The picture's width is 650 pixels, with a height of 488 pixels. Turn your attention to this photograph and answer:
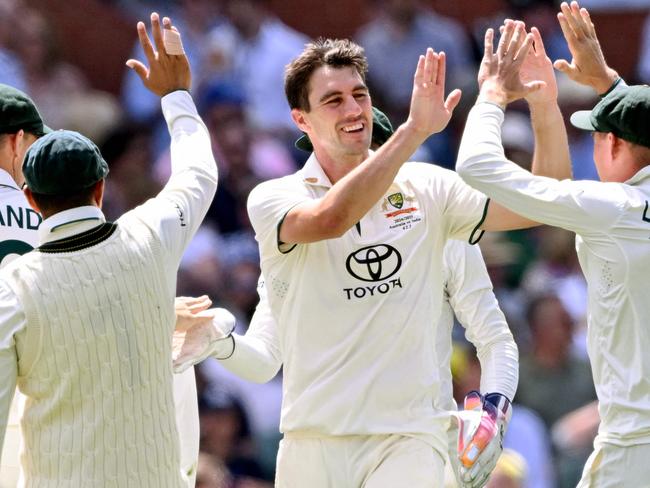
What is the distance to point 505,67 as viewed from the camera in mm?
5098

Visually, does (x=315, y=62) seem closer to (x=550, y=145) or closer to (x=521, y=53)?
(x=521, y=53)

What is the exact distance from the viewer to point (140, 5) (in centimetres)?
1085

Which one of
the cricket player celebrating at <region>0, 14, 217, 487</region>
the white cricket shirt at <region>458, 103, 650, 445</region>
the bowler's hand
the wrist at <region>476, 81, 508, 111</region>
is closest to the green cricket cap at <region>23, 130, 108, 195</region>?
the cricket player celebrating at <region>0, 14, 217, 487</region>

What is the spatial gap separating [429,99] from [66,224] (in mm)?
1285

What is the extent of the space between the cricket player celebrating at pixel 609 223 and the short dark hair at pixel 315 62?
1.97 ft

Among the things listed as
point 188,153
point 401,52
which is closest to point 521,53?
point 188,153

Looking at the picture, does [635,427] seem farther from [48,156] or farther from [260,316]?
[48,156]

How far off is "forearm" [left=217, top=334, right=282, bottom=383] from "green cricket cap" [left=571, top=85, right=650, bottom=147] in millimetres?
1679

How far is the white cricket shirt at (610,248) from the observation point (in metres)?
4.88

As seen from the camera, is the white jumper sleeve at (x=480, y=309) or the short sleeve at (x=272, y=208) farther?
the white jumper sleeve at (x=480, y=309)

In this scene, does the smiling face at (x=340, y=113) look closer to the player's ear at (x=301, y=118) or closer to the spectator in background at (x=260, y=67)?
the player's ear at (x=301, y=118)

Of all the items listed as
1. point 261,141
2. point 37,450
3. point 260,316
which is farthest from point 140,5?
point 37,450

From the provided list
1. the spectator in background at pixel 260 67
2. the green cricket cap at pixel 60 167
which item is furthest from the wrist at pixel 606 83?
the spectator in background at pixel 260 67

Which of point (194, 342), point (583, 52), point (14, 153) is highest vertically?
point (583, 52)
